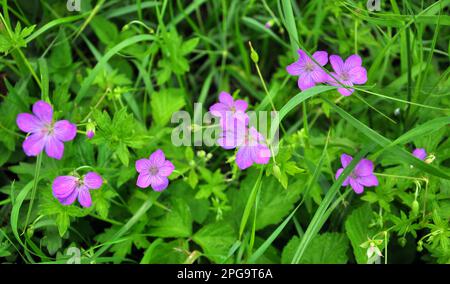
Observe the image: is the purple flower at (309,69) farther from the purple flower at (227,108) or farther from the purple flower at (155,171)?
the purple flower at (155,171)

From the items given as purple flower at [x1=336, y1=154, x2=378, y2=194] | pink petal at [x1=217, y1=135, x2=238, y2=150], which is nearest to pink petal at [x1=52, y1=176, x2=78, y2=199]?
pink petal at [x1=217, y1=135, x2=238, y2=150]

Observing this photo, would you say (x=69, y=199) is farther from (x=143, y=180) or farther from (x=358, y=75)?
(x=358, y=75)

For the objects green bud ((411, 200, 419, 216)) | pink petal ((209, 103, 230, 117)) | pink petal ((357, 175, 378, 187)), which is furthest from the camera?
pink petal ((209, 103, 230, 117))

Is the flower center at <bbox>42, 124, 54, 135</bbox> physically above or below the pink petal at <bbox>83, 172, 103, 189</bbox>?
above

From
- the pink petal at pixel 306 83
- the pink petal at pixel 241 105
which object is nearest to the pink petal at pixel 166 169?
the pink petal at pixel 241 105

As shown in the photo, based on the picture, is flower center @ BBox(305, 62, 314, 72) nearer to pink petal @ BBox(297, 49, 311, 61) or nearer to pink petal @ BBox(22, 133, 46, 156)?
pink petal @ BBox(297, 49, 311, 61)

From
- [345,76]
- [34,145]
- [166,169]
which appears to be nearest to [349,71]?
[345,76]
